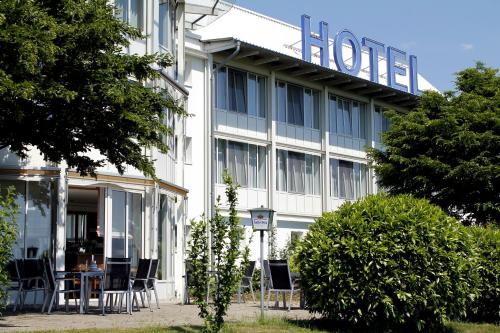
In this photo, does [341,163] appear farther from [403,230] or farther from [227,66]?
[403,230]

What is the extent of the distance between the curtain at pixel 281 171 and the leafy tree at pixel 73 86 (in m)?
18.6

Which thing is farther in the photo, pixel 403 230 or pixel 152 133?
pixel 152 133

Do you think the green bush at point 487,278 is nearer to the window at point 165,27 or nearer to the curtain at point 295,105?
the window at point 165,27

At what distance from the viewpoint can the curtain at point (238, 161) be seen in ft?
106

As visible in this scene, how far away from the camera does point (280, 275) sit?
61.5 feet

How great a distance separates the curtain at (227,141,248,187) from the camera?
32406mm

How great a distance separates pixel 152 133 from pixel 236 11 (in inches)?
824

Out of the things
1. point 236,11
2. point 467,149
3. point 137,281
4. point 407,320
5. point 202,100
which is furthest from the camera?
point 236,11

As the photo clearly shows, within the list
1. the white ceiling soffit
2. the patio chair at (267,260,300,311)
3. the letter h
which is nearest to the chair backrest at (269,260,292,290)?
the patio chair at (267,260,300,311)

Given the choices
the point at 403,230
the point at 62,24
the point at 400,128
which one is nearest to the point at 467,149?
the point at 400,128

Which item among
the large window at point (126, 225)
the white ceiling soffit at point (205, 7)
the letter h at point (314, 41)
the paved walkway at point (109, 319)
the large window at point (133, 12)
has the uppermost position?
the letter h at point (314, 41)

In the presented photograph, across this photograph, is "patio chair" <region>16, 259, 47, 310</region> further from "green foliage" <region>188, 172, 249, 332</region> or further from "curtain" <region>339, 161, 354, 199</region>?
"curtain" <region>339, 161, 354, 199</region>

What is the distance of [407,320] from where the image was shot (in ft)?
45.6

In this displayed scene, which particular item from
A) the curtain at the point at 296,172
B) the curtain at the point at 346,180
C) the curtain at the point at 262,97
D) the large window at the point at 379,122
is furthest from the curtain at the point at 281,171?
the large window at the point at 379,122
